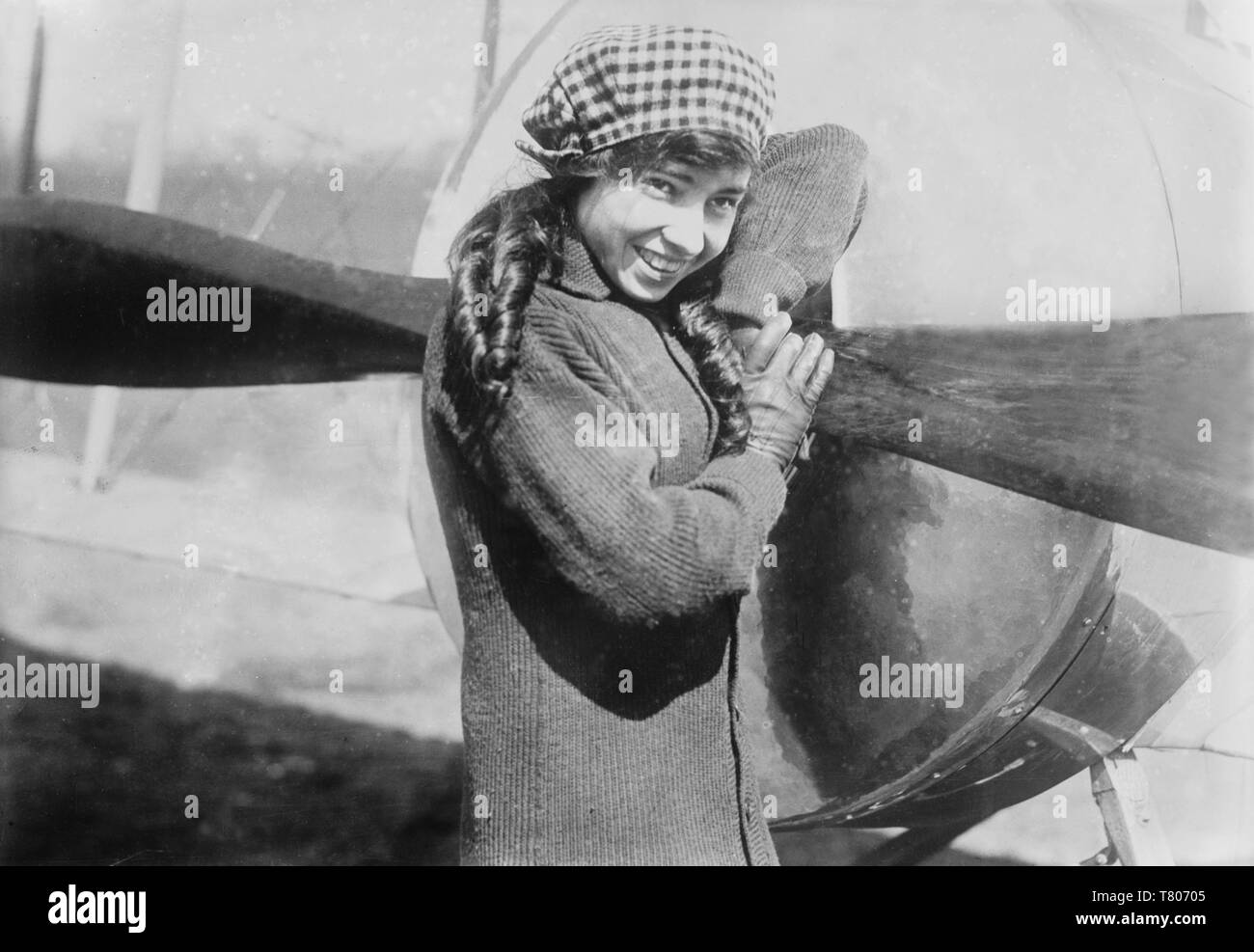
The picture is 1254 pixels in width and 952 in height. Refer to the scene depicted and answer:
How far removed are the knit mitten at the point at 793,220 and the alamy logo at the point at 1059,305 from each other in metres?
0.27

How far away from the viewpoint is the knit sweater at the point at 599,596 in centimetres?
139

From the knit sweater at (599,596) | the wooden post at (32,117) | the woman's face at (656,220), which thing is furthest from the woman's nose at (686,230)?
the wooden post at (32,117)

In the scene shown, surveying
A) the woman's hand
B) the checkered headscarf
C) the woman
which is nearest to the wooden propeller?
the woman's hand

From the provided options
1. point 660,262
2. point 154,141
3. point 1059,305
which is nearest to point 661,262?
point 660,262

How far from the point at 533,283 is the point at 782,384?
1.15ft

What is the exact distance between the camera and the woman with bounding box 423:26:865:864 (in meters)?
1.40

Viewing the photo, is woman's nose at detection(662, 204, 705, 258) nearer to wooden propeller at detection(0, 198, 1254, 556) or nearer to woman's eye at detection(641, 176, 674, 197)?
woman's eye at detection(641, 176, 674, 197)

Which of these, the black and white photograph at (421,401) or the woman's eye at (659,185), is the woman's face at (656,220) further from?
the black and white photograph at (421,401)

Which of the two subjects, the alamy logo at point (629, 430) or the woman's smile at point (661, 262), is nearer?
the alamy logo at point (629, 430)

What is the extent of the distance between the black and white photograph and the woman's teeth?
0.11 m
